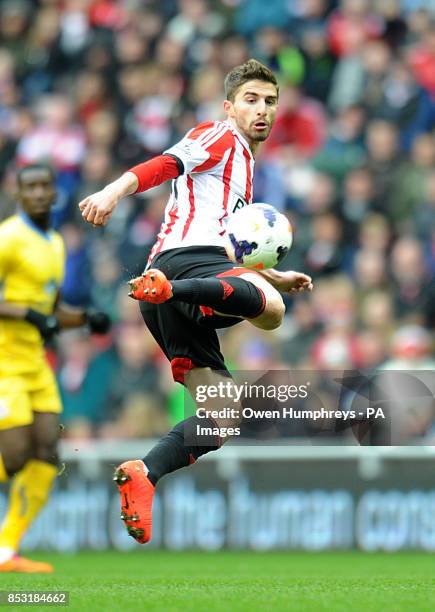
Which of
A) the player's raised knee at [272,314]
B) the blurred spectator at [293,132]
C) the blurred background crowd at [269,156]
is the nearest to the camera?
the player's raised knee at [272,314]

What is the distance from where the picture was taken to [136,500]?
6344 millimetres

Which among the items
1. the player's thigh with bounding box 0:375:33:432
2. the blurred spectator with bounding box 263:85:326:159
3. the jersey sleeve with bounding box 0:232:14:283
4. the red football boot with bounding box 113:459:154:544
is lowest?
the red football boot with bounding box 113:459:154:544

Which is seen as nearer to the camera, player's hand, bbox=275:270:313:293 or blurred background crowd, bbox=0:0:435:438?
player's hand, bbox=275:270:313:293

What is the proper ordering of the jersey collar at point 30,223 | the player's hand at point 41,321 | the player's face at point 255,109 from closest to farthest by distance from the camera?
the player's face at point 255,109 < the player's hand at point 41,321 < the jersey collar at point 30,223

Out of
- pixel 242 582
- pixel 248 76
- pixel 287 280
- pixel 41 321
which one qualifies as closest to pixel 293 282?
pixel 287 280

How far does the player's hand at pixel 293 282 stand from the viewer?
7.30m

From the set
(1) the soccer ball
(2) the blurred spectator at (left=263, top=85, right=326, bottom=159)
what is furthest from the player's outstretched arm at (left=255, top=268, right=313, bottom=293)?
(2) the blurred spectator at (left=263, top=85, right=326, bottom=159)

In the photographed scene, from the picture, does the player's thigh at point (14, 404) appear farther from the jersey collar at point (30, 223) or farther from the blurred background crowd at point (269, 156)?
the blurred background crowd at point (269, 156)

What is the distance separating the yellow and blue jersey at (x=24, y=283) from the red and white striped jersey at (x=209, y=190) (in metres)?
2.17

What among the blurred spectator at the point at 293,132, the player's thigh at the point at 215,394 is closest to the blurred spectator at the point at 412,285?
the blurred spectator at the point at 293,132

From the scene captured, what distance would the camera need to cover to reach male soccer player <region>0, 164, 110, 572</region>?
875 centimetres

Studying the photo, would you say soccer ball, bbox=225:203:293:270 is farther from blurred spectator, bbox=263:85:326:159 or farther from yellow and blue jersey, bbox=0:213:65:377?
blurred spectator, bbox=263:85:326:159

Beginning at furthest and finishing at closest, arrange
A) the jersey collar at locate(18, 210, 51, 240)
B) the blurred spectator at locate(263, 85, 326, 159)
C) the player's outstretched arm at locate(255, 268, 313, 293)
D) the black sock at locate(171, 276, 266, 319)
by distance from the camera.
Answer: the blurred spectator at locate(263, 85, 326, 159), the jersey collar at locate(18, 210, 51, 240), the player's outstretched arm at locate(255, 268, 313, 293), the black sock at locate(171, 276, 266, 319)

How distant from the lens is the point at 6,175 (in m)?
15.1
